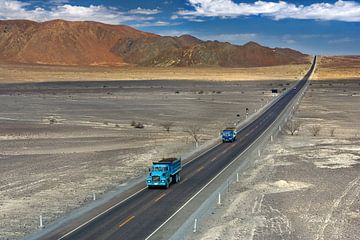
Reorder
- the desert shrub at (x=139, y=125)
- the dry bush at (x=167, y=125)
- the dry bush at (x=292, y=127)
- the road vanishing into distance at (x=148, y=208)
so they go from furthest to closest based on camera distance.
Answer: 1. the desert shrub at (x=139, y=125)
2. the dry bush at (x=167, y=125)
3. the dry bush at (x=292, y=127)
4. the road vanishing into distance at (x=148, y=208)

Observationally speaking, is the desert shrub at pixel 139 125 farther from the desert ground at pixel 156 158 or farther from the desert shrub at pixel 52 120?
the desert shrub at pixel 52 120

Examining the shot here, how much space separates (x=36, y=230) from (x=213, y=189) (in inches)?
504

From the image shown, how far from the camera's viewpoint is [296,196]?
109ft

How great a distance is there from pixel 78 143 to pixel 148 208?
26534 millimetres

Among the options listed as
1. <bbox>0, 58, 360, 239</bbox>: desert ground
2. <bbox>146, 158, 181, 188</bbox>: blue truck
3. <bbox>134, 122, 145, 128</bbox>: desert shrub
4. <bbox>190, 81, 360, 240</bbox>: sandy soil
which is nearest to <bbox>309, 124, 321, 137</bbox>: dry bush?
<bbox>0, 58, 360, 239</bbox>: desert ground

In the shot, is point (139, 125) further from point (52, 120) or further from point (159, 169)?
point (159, 169)

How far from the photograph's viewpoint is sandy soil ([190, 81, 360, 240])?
25.9 meters

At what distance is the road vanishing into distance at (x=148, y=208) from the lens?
2498cm

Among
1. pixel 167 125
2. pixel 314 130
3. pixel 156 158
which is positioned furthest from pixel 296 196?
pixel 167 125

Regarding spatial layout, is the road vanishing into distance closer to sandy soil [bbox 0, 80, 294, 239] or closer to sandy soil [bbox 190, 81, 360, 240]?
sandy soil [bbox 190, 81, 360, 240]

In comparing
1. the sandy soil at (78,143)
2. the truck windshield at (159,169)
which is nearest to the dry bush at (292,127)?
the sandy soil at (78,143)

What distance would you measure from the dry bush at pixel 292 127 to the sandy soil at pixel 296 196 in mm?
3792

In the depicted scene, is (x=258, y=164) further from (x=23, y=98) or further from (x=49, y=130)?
(x=23, y=98)

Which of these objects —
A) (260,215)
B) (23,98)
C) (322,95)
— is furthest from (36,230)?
(322,95)
